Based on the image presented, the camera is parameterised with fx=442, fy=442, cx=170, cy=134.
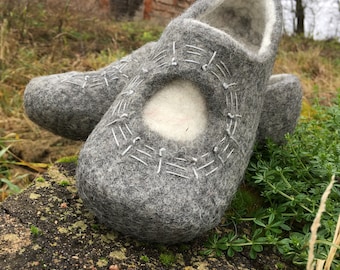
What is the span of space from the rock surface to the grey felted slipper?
216mm

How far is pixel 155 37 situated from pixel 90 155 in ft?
10.0

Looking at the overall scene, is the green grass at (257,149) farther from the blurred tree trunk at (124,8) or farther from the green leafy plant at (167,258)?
the blurred tree trunk at (124,8)

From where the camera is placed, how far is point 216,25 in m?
1.11

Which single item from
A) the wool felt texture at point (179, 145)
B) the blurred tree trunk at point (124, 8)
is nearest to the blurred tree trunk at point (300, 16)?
the blurred tree trunk at point (124, 8)

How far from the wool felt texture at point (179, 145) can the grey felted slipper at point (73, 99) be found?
20cm

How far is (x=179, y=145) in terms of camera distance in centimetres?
83

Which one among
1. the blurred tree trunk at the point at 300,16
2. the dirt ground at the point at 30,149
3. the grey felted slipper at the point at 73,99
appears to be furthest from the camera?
the blurred tree trunk at the point at 300,16

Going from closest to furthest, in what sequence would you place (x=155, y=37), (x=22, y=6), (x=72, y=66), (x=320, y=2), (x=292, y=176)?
1. (x=292, y=176)
2. (x=72, y=66)
3. (x=22, y=6)
4. (x=155, y=37)
5. (x=320, y=2)

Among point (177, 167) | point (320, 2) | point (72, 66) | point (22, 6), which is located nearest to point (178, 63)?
point (177, 167)

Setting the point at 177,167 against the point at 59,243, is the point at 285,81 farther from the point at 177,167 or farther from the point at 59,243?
the point at 59,243

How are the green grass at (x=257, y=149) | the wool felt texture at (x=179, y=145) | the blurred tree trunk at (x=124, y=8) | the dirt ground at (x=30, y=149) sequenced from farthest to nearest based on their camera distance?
the blurred tree trunk at (x=124, y=8) → the dirt ground at (x=30, y=149) → the green grass at (x=257, y=149) → the wool felt texture at (x=179, y=145)

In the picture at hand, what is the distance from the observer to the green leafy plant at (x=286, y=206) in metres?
0.84

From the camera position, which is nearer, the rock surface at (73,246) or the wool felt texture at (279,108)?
the rock surface at (73,246)

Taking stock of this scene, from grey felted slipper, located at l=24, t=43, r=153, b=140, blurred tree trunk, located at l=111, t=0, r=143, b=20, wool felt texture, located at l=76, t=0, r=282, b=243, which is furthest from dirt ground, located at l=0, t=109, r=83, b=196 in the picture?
blurred tree trunk, located at l=111, t=0, r=143, b=20
